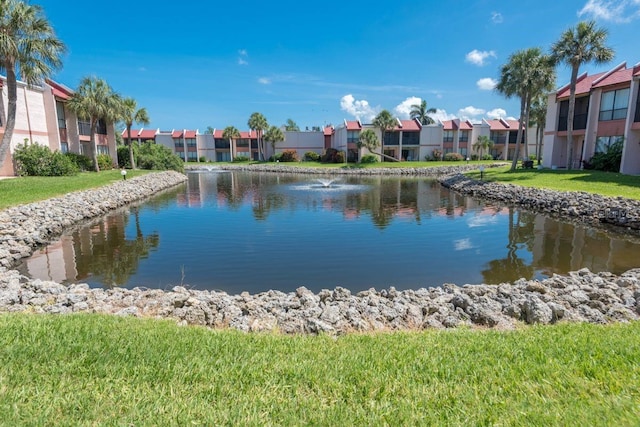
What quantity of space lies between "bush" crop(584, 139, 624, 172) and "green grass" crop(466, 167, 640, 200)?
Result: 102cm

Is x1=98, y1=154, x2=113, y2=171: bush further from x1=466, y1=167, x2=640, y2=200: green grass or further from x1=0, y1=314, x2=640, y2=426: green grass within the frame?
x1=0, y1=314, x2=640, y2=426: green grass

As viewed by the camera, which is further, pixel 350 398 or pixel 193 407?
pixel 350 398

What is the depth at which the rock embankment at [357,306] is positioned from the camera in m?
6.62

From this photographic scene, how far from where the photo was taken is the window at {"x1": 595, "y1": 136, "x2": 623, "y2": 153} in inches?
1250

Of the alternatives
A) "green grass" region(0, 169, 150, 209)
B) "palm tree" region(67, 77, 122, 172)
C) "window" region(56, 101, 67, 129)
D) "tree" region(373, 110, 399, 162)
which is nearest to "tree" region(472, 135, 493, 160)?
"tree" region(373, 110, 399, 162)

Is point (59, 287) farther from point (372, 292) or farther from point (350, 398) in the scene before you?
point (350, 398)

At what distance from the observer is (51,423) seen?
321cm

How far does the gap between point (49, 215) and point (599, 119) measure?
1582 inches

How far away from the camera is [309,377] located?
4.07m

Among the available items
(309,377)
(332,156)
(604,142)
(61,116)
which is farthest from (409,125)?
(309,377)

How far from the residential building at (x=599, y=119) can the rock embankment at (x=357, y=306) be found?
2636cm

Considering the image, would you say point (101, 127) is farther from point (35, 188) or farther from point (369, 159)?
point (369, 159)

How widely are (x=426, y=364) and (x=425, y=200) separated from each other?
78.7 ft

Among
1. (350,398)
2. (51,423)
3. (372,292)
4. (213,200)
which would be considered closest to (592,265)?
(372,292)
